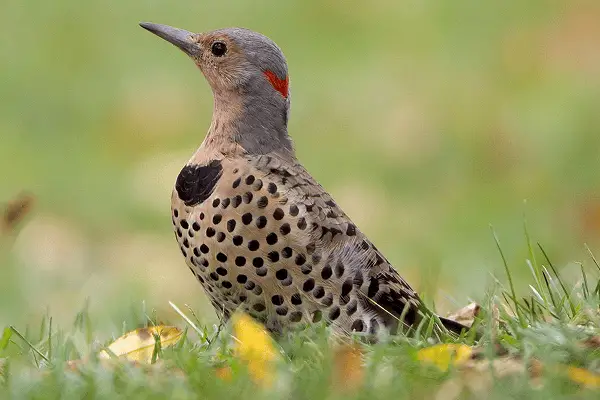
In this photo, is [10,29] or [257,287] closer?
[257,287]

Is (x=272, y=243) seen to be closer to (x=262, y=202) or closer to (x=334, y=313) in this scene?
(x=262, y=202)

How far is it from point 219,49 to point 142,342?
58.2 inches

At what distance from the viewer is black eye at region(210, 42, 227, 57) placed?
543 centimetres

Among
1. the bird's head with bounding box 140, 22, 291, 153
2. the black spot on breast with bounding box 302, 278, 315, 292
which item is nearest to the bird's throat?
the bird's head with bounding box 140, 22, 291, 153

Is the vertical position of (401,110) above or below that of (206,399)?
above

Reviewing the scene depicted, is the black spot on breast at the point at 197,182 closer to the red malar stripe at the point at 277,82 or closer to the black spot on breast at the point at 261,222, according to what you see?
the black spot on breast at the point at 261,222

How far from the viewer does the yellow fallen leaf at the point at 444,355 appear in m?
3.91

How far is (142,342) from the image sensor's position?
466 centimetres

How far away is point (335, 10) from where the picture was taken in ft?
41.0

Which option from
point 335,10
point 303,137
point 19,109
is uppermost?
point 335,10

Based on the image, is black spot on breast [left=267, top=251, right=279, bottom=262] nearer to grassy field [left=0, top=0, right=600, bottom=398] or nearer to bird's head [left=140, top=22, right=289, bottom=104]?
bird's head [left=140, top=22, right=289, bottom=104]

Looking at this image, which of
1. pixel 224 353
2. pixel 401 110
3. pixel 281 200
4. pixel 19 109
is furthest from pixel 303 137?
pixel 224 353

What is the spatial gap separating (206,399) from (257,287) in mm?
1067

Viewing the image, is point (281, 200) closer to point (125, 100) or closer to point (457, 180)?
point (457, 180)
